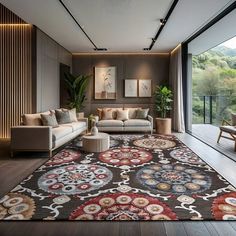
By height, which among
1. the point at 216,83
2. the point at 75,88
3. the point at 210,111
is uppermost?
the point at 216,83

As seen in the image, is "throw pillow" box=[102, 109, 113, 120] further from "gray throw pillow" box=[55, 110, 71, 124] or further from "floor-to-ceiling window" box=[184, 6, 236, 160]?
"floor-to-ceiling window" box=[184, 6, 236, 160]

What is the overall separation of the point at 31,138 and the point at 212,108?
23.0 feet

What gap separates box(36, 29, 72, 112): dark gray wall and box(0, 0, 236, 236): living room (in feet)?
0.10

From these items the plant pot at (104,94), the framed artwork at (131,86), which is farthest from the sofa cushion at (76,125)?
the framed artwork at (131,86)

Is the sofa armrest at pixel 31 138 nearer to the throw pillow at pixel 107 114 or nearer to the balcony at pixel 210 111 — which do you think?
the throw pillow at pixel 107 114

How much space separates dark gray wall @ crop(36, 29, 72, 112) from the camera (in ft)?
Answer: 19.0

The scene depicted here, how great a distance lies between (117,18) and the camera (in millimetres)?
4914

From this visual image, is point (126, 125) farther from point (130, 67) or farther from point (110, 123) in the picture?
point (130, 67)

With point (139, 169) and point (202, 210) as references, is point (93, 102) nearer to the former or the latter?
point (139, 169)

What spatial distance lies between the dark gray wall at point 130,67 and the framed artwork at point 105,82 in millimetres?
158

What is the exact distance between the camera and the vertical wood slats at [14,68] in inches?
222

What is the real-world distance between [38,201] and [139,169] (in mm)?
1703

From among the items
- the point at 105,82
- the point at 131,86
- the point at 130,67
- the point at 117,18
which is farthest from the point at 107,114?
the point at 117,18

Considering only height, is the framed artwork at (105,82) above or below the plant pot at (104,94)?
above
